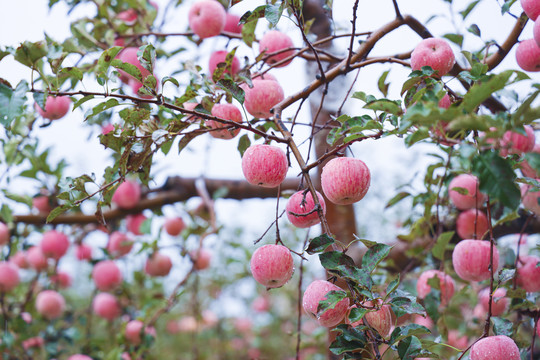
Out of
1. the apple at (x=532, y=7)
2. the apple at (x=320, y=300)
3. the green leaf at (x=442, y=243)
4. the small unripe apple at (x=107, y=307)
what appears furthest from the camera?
the small unripe apple at (x=107, y=307)

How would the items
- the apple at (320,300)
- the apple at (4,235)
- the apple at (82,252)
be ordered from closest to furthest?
the apple at (320,300) → the apple at (4,235) → the apple at (82,252)

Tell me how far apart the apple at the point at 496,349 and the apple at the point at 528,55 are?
1.75ft

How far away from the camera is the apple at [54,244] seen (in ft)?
5.37

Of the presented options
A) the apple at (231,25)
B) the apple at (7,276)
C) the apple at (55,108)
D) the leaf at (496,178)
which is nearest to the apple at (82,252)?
the apple at (7,276)

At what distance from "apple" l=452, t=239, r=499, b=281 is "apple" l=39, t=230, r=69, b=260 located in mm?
1355

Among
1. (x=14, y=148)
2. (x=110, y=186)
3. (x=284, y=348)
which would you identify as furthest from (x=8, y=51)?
(x=284, y=348)

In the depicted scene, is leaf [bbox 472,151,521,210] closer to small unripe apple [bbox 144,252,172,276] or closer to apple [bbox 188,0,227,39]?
apple [bbox 188,0,227,39]

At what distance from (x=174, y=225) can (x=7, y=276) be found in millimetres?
618

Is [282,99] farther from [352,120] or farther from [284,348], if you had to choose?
[284,348]

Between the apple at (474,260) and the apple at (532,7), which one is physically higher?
the apple at (532,7)

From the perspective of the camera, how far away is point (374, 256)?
2.13ft

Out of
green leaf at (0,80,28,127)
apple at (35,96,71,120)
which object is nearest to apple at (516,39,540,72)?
green leaf at (0,80,28,127)

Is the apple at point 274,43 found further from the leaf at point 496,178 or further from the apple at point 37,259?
the apple at point 37,259

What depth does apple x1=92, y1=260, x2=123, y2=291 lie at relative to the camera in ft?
5.66
